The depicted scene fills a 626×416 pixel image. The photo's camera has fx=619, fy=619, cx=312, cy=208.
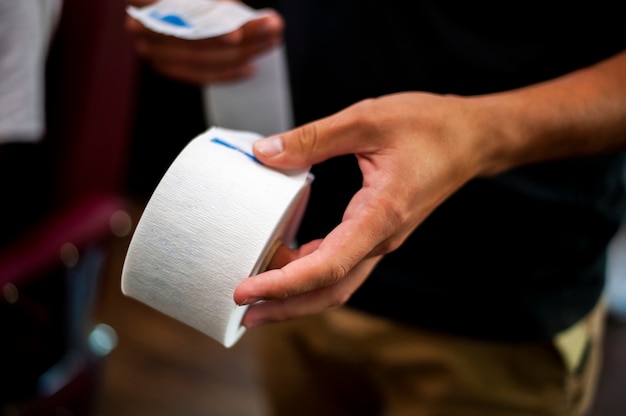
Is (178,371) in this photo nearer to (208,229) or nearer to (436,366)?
(436,366)

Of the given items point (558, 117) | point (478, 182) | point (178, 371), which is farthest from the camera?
point (178, 371)

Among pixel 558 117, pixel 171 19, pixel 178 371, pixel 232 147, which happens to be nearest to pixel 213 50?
pixel 171 19

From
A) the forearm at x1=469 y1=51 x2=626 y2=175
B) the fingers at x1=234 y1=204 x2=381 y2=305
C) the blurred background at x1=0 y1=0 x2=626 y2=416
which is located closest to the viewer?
the fingers at x1=234 y1=204 x2=381 y2=305

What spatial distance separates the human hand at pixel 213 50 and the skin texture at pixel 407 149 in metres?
0.24

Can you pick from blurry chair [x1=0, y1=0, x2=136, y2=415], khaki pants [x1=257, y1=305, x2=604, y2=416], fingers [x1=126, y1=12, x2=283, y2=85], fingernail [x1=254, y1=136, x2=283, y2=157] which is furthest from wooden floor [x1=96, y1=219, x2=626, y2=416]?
fingernail [x1=254, y1=136, x2=283, y2=157]

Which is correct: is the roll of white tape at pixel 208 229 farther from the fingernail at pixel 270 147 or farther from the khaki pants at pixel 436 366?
the khaki pants at pixel 436 366

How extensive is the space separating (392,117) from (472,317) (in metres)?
0.34

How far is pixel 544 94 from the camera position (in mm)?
546

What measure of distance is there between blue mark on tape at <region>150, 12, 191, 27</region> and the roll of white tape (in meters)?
0.17

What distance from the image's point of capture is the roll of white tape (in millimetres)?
432

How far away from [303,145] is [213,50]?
0.95 feet

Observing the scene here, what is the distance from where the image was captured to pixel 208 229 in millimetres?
433

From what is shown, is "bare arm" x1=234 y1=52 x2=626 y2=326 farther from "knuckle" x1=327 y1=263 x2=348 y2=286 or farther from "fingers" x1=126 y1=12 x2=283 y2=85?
"fingers" x1=126 y1=12 x2=283 y2=85

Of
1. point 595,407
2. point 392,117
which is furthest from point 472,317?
point 595,407
